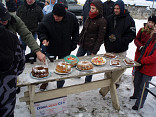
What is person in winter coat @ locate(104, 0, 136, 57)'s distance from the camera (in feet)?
10.1

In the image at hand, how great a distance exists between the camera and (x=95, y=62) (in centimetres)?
266

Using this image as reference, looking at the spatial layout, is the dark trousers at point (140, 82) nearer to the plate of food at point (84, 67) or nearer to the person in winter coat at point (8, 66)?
the plate of food at point (84, 67)

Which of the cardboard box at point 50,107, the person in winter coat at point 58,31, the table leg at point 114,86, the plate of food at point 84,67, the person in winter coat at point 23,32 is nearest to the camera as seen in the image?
the person in winter coat at point 23,32

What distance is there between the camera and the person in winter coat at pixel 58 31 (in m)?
2.75

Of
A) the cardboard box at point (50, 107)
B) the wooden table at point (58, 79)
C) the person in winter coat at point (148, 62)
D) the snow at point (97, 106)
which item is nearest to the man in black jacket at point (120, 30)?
the wooden table at point (58, 79)

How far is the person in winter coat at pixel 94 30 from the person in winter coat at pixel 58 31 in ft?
1.06

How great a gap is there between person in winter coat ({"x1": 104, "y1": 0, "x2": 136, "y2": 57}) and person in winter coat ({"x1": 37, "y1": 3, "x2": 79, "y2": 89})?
801 millimetres

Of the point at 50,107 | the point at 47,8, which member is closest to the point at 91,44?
the point at 50,107

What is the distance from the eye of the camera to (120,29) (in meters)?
3.14

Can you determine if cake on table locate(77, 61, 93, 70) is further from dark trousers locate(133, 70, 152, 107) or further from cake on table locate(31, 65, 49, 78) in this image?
dark trousers locate(133, 70, 152, 107)

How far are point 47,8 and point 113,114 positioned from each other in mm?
3742

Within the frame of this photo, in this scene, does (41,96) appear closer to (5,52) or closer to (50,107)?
(50,107)

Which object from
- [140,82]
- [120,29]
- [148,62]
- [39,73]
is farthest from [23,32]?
[140,82]

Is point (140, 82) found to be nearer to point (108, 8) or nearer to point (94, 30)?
point (94, 30)
